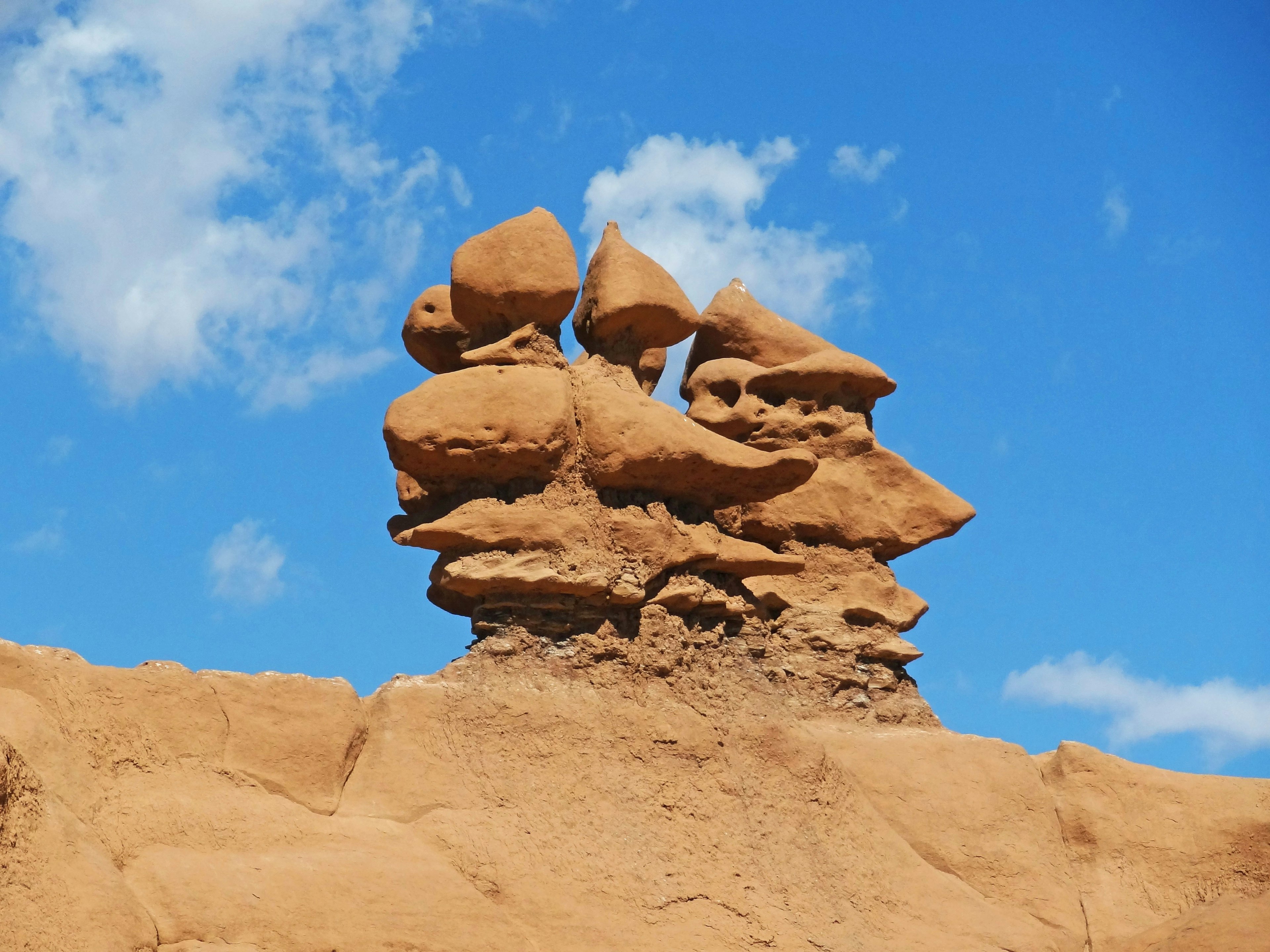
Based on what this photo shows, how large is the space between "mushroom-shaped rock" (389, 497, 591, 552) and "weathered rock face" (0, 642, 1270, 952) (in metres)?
0.72

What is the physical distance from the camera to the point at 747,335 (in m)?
14.8

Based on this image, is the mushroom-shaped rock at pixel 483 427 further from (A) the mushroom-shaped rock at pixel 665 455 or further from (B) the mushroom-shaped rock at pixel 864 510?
(B) the mushroom-shaped rock at pixel 864 510

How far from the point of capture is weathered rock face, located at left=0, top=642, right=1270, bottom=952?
898 centimetres

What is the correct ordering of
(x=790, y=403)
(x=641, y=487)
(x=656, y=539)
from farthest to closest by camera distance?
(x=790, y=403), (x=641, y=487), (x=656, y=539)

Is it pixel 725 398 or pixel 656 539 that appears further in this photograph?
pixel 725 398

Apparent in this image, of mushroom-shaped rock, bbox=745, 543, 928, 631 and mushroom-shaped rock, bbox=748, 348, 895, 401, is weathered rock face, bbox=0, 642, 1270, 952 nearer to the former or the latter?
mushroom-shaped rock, bbox=745, 543, 928, 631

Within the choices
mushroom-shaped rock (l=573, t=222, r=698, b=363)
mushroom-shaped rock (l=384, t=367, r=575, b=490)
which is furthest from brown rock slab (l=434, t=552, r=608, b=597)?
mushroom-shaped rock (l=573, t=222, r=698, b=363)

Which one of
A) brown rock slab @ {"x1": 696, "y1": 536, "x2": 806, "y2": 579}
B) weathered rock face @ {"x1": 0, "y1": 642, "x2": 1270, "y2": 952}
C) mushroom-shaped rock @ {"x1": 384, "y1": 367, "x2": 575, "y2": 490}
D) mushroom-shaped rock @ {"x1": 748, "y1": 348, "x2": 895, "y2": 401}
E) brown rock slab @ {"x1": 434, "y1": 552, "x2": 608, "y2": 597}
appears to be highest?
mushroom-shaped rock @ {"x1": 748, "y1": 348, "x2": 895, "y2": 401}

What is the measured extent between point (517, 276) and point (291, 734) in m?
3.88

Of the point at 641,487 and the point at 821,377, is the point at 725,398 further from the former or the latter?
the point at 641,487

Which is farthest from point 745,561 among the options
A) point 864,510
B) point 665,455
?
point 864,510

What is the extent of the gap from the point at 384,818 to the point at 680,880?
205 centimetres

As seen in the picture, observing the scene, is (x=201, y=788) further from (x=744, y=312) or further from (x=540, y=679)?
(x=744, y=312)

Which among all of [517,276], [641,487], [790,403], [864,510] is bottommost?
[641,487]
